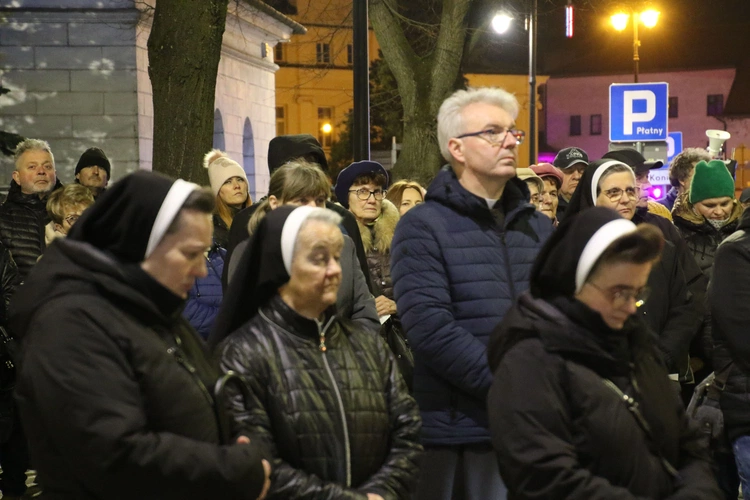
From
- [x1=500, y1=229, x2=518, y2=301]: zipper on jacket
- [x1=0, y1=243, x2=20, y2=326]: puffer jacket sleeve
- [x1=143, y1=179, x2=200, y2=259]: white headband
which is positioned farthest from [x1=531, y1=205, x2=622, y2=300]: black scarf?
[x1=0, y1=243, x2=20, y2=326]: puffer jacket sleeve

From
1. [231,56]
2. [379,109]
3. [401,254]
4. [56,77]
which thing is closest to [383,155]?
[379,109]

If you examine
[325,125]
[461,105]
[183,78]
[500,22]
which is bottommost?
[461,105]

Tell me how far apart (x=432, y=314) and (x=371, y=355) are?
0.62 meters

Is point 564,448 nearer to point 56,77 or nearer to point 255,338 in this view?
point 255,338

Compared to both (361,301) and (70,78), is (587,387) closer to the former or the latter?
(361,301)

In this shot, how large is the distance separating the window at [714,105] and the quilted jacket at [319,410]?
80.7m

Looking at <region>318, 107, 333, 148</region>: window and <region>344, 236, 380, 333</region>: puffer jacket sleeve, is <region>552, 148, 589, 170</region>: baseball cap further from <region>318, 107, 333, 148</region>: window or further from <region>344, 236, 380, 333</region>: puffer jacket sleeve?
<region>318, 107, 333, 148</region>: window

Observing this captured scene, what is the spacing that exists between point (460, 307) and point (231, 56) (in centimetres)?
2037

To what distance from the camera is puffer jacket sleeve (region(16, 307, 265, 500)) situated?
302 centimetres

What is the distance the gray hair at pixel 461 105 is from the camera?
195 inches

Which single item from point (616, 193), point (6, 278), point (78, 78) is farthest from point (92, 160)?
point (78, 78)

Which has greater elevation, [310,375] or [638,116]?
[638,116]

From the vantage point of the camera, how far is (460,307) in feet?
15.5

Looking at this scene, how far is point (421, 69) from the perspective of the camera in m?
19.7
